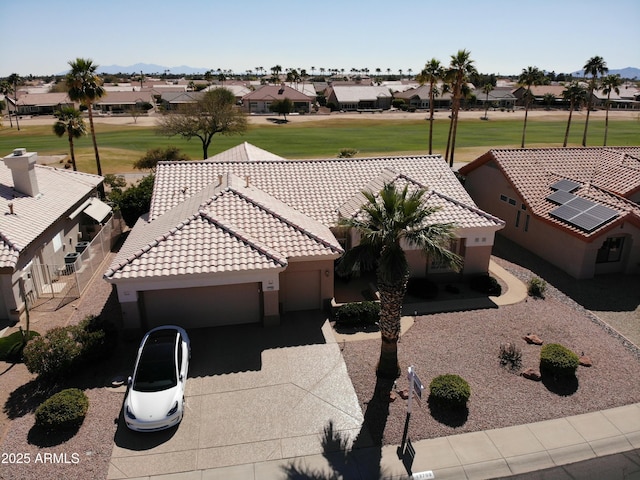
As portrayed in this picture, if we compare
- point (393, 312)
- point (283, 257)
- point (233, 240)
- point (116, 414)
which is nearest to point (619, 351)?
point (393, 312)

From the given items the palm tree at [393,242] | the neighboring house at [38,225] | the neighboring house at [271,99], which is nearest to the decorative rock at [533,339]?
the palm tree at [393,242]

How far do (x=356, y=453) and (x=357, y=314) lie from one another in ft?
23.9

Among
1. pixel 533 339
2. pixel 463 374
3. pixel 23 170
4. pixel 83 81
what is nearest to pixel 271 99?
pixel 83 81

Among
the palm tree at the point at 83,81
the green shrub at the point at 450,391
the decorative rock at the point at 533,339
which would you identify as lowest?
the decorative rock at the point at 533,339

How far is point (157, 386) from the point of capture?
14.6 m

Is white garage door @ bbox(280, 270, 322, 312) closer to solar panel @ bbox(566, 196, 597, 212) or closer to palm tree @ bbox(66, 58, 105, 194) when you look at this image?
solar panel @ bbox(566, 196, 597, 212)

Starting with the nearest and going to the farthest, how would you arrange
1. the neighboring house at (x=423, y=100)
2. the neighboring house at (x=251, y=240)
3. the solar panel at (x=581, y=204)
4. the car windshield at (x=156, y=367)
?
the car windshield at (x=156, y=367) → the neighboring house at (x=251, y=240) → the solar panel at (x=581, y=204) → the neighboring house at (x=423, y=100)

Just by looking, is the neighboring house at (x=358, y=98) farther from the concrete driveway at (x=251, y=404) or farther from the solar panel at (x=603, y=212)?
the concrete driveway at (x=251, y=404)

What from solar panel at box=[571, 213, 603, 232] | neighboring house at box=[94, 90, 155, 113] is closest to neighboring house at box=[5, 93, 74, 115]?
neighboring house at box=[94, 90, 155, 113]

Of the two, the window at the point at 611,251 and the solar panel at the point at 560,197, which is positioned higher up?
the solar panel at the point at 560,197

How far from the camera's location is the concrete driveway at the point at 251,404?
43.8ft

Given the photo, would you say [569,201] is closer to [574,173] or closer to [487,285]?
[574,173]

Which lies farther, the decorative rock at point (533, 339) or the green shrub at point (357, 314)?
the green shrub at point (357, 314)

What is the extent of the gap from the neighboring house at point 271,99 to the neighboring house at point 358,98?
765 cm
